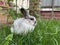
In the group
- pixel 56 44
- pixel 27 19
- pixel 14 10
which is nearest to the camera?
pixel 56 44

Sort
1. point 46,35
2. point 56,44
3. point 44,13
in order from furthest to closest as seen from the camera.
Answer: point 44,13
point 46,35
point 56,44

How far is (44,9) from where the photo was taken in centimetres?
1010

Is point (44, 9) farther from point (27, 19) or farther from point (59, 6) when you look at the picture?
point (27, 19)

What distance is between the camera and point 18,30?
12.5 feet

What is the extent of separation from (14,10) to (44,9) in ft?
18.6

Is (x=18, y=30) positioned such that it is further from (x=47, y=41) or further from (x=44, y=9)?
(x=44, y=9)

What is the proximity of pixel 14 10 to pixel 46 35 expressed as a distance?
928mm

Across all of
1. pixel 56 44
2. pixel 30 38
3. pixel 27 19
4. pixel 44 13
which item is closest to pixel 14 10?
pixel 27 19

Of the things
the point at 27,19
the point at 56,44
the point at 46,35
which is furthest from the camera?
the point at 27,19

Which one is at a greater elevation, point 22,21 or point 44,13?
point 22,21

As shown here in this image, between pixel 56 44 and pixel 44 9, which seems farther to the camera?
pixel 44 9

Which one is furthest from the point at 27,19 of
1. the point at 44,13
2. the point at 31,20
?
the point at 44,13

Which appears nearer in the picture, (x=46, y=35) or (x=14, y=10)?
(x=46, y=35)

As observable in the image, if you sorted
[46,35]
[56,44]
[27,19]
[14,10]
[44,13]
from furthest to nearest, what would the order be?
[44,13] < [14,10] < [27,19] < [46,35] < [56,44]
